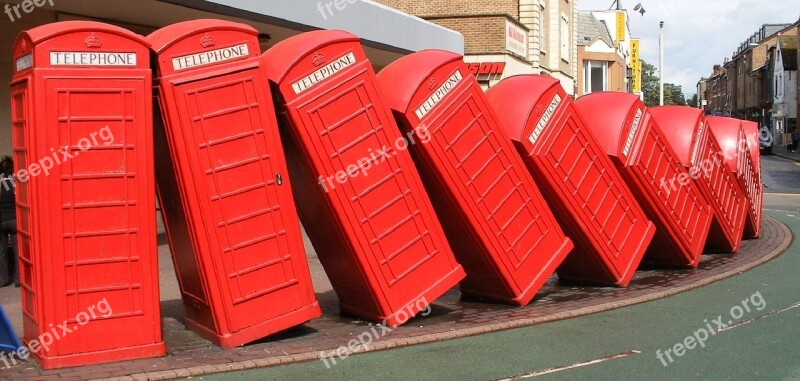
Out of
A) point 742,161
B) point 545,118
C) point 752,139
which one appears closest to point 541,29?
point 752,139

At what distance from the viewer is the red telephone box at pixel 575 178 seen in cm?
916

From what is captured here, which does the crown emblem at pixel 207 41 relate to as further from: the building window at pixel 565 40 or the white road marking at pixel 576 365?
the building window at pixel 565 40

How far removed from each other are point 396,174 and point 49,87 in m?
3.02

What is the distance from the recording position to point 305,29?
15703mm

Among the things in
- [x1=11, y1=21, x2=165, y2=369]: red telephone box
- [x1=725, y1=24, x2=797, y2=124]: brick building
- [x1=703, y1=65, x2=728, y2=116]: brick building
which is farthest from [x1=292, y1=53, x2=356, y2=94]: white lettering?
[x1=703, y1=65, x2=728, y2=116]: brick building

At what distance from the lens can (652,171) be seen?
10836 mm

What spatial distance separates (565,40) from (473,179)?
34.1 m

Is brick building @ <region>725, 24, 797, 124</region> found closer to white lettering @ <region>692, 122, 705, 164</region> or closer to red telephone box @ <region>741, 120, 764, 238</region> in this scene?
red telephone box @ <region>741, 120, 764, 238</region>

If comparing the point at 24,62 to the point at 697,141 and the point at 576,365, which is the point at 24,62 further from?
the point at 697,141

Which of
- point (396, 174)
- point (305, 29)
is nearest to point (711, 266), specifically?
point (396, 174)

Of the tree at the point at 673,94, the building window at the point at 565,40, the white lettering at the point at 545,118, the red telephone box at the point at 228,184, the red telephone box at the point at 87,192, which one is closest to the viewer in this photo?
the red telephone box at the point at 87,192

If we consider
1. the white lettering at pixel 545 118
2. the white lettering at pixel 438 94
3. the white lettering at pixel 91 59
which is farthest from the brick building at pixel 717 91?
the white lettering at pixel 91 59

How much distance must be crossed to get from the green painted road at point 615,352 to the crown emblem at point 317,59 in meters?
2.50

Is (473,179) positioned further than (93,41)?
Yes
